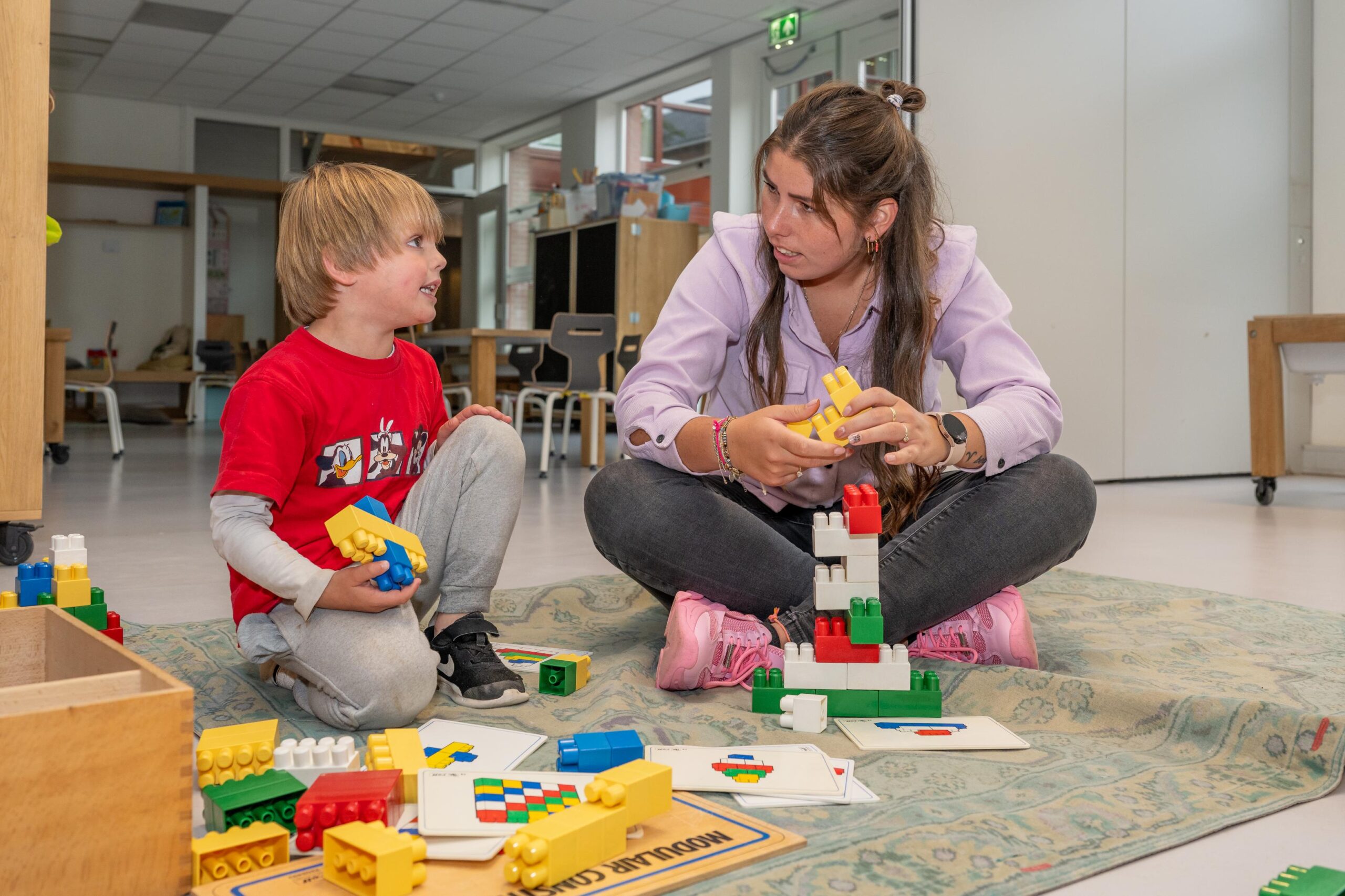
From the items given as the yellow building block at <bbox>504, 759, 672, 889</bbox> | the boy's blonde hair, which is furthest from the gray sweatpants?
the yellow building block at <bbox>504, 759, 672, 889</bbox>

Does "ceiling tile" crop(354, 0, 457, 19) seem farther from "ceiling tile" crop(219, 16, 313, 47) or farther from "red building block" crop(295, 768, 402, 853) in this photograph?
"red building block" crop(295, 768, 402, 853)

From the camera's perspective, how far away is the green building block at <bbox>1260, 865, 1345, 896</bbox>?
72 centimetres

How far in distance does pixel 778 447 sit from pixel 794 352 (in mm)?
342

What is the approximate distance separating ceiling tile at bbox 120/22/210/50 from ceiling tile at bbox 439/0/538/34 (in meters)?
1.73

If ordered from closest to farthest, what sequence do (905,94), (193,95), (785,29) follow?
(905,94) < (785,29) < (193,95)

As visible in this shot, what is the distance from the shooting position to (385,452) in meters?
1.28

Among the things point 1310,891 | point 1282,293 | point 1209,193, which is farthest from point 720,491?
point 1282,293

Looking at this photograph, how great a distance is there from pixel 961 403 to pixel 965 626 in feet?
8.84

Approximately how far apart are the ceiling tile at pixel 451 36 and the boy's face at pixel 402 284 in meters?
5.86

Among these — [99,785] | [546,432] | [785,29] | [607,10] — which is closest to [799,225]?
[99,785]

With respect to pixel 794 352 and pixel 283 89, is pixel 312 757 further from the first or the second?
pixel 283 89

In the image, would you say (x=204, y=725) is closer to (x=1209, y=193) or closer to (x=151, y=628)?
(x=151, y=628)

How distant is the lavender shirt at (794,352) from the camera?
1.40 metres

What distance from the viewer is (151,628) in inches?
62.2
